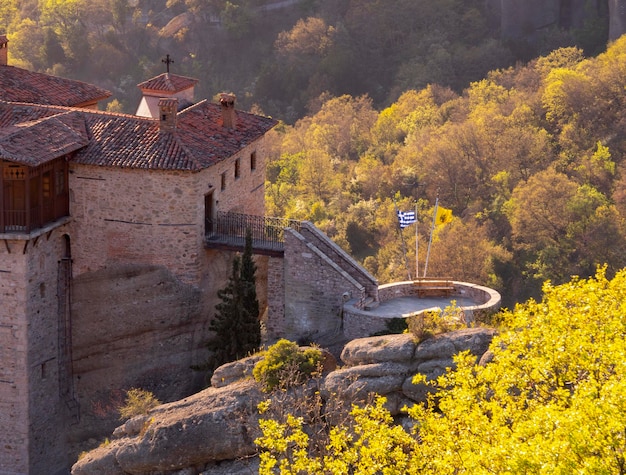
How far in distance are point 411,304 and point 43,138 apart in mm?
10927

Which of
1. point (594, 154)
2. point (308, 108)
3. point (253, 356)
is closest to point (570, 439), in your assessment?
point (253, 356)

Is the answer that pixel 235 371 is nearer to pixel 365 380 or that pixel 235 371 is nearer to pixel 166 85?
pixel 365 380

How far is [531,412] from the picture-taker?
24.3 metres

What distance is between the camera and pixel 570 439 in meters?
20.8

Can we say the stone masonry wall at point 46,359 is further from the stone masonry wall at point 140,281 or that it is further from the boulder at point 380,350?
the boulder at point 380,350

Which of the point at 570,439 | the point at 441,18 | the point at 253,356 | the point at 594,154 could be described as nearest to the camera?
the point at 570,439

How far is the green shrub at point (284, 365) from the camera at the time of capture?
31484 millimetres

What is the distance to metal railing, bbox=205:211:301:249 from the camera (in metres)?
38.9

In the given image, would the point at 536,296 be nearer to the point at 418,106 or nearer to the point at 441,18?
the point at 418,106

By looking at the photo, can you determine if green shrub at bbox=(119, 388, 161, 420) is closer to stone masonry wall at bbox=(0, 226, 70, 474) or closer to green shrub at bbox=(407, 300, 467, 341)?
stone masonry wall at bbox=(0, 226, 70, 474)

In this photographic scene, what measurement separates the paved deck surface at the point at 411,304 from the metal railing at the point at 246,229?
139 inches

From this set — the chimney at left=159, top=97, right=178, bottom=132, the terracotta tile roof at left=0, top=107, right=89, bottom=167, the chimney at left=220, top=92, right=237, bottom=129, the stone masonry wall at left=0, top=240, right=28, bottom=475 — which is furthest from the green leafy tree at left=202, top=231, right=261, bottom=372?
the terracotta tile roof at left=0, top=107, right=89, bottom=167

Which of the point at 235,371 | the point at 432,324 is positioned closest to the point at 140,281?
the point at 235,371

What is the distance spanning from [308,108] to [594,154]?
88.5 feet
